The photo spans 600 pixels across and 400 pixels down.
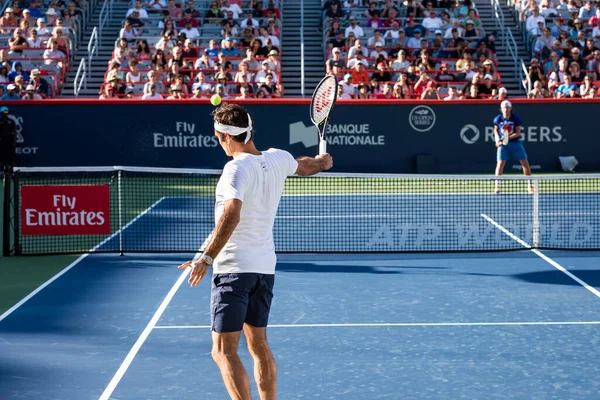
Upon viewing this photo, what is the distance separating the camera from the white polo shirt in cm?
512

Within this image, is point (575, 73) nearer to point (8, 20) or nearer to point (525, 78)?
point (525, 78)

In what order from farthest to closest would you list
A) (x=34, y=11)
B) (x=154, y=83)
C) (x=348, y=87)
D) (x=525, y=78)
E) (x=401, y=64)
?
1. (x=34, y=11)
2. (x=525, y=78)
3. (x=401, y=64)
4. (x=348, y=87)
5. (x=154, y=83)

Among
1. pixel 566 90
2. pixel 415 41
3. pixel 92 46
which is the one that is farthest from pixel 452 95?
pixel 92 46

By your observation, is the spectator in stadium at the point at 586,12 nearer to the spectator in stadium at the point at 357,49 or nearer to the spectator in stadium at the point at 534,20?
the spectator in stadium at the point at 534,20

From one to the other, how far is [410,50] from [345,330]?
56.1 ft

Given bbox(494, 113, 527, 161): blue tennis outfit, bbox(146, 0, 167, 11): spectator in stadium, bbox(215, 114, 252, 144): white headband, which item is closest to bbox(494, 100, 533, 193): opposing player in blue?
bbox(494, 113, 527, 161): blue tennis outfit

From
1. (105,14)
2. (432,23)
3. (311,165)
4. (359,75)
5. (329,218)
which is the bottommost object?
(329,218)

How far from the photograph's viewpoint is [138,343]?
7535 millimetres

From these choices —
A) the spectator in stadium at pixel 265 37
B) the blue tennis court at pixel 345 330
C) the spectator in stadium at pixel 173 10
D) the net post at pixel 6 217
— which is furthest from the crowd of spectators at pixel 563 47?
the net post at pixel 6 217

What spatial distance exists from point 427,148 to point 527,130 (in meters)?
2.36

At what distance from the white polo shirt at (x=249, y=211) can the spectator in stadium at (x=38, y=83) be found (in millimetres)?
17419

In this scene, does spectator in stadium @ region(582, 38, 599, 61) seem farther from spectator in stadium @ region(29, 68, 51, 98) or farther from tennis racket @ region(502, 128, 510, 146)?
spectator in stadium @ region(29, 68, 51, 98)

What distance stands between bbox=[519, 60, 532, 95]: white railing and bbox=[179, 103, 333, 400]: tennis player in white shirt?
61.9 feet

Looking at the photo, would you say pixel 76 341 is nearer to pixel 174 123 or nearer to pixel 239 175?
pixel 239 175
